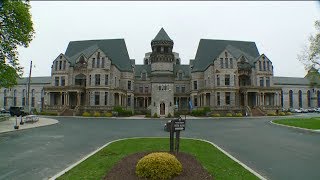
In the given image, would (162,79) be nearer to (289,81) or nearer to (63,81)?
(63,81)

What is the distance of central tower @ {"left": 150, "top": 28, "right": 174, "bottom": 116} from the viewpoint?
58.2 meters

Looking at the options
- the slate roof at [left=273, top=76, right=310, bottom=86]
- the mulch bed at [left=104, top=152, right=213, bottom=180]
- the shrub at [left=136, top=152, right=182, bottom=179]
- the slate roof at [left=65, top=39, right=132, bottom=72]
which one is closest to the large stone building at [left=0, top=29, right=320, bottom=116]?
the slate roof at [left=65, top=39, right=132, bottom=72]

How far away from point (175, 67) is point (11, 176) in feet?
235

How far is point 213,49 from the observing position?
70.8 meters

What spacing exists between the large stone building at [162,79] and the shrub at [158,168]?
48.7 metres

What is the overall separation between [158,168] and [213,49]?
65.1 metres

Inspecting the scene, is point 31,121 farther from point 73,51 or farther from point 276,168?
point 73,51

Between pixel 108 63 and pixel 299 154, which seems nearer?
pixel 299 154

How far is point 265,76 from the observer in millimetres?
63938

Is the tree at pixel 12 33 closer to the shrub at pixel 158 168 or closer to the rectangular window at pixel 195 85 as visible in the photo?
the shrub at pixel 158 168

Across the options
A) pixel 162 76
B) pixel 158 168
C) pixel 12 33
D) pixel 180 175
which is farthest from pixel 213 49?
pixel 158 168

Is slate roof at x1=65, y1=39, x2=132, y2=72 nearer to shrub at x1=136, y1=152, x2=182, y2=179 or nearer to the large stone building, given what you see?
the large stone building

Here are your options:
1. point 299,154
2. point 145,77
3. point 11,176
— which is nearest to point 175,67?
point 145,77

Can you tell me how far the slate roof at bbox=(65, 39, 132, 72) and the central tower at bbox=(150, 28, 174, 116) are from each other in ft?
29.0
